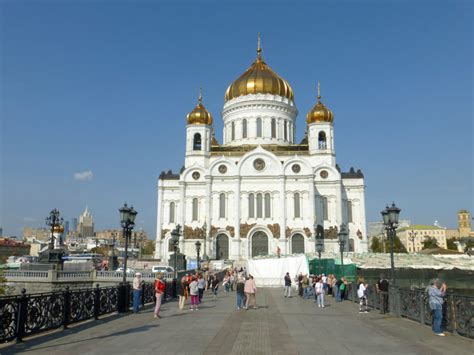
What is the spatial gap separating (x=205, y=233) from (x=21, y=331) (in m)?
40.7

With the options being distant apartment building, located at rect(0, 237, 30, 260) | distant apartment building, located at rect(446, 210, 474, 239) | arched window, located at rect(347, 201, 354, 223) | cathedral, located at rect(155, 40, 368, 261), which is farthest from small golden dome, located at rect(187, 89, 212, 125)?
distant apartment building, located at rect(446, 210, 474, 239)

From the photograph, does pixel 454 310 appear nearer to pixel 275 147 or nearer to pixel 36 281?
pixel 36 281

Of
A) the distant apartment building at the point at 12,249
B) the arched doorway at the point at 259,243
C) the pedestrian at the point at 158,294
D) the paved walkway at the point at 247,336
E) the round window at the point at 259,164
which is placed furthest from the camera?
the distant apartment building at the point at 12,249

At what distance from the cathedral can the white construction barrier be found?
17.4m

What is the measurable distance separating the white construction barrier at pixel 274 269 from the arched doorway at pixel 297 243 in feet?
61.1

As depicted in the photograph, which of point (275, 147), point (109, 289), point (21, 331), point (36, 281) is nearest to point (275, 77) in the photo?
point (275, 147)

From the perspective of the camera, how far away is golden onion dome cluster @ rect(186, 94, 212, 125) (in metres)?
56.4

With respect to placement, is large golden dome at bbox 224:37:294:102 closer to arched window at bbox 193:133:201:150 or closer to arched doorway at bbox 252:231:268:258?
arched window at bbox 193:133:201:150

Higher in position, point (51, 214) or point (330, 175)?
point (330, 175)

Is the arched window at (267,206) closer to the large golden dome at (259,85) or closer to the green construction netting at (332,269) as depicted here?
A: the large golden dome at (259,85)

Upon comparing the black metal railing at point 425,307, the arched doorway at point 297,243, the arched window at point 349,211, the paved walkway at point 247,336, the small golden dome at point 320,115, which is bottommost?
the paved walkway at point 247,336

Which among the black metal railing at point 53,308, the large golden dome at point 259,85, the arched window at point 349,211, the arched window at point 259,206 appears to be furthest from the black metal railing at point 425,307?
the large golden dome at point 259,85

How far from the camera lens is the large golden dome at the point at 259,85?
60.2 m

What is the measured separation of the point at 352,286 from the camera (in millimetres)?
21312
